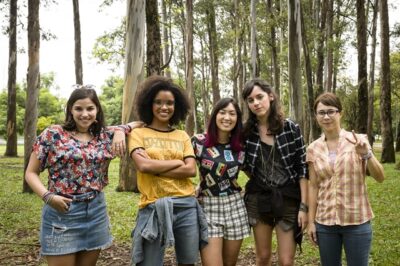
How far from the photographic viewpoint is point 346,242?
3146 millimetres

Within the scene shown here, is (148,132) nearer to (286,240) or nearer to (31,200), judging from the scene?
(286,240)

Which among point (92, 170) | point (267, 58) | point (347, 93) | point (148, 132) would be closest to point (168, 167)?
point (148, 132)

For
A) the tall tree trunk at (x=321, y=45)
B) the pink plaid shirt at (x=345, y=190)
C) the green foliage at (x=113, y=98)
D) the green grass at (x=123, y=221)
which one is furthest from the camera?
the green foliage at (x=113, y=98)

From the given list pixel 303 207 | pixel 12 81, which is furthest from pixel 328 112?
pixel 12 81

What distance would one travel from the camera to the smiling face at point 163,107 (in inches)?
133

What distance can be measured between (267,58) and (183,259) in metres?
30.3

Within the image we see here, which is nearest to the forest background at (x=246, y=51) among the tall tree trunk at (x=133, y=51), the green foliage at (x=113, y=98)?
the tall tree trunk at (x=133, y=51)

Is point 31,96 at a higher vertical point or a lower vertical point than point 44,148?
higher

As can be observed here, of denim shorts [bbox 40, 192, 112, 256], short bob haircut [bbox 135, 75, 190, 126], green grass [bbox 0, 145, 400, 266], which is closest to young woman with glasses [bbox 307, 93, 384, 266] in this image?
short bob haircut [bbox 135, 75, 190, 126]

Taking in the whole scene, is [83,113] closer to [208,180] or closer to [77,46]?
[208,180]

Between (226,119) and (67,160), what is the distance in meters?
1.42

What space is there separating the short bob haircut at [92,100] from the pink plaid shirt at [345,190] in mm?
1853

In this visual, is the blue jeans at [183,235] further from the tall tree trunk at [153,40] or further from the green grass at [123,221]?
the tall tree trunk at [153,40]

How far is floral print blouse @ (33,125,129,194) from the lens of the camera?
3.09m
